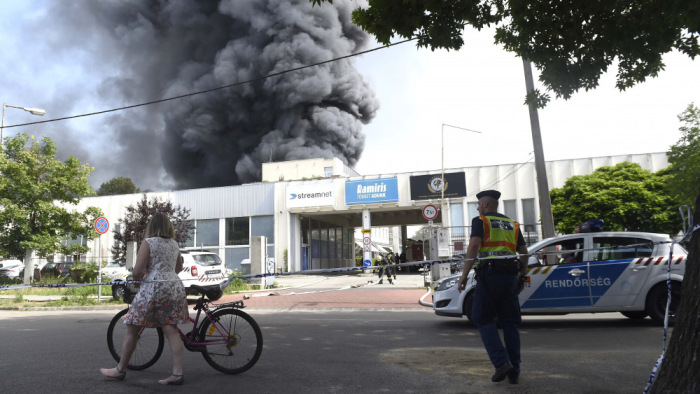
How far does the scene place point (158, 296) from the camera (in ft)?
14.2

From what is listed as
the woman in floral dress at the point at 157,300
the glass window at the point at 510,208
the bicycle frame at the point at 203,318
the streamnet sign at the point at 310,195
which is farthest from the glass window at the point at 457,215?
the woman in floral dress at the point at 157,300

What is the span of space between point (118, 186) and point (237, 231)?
189ft

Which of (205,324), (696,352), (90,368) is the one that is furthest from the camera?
(90,368)

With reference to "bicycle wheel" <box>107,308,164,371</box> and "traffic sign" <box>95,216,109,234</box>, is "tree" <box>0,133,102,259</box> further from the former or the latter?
"bicycle wheel" <box>107,308,164,371</box>

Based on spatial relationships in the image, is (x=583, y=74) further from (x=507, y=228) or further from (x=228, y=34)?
(x=228, y=34)

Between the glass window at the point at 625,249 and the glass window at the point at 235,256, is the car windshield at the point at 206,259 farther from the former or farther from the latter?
the glass window at the point at 235,256

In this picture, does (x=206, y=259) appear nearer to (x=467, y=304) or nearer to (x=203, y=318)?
(x=467, y=304)

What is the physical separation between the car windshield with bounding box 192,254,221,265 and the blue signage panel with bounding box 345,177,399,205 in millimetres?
18561

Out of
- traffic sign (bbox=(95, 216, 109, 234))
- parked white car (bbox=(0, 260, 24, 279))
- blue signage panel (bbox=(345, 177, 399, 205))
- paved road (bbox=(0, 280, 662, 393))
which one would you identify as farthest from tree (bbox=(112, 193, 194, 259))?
paved road (bbox=(0, 280, 662, 393))

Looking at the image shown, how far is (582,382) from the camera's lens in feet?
13.5

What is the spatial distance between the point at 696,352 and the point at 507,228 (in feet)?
7.34

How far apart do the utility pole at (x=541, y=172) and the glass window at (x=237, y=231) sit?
26.5 metres

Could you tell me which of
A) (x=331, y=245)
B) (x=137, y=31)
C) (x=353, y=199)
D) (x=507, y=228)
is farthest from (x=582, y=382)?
(x=137, y=31)

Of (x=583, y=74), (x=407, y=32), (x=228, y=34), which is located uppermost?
(x=228, y=34)
